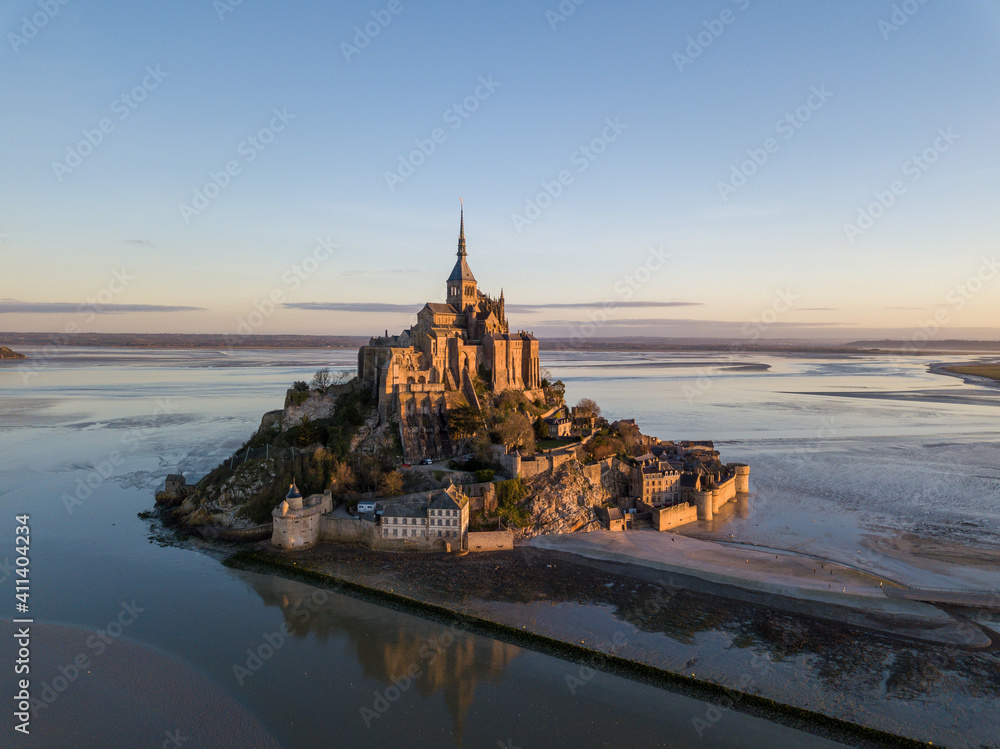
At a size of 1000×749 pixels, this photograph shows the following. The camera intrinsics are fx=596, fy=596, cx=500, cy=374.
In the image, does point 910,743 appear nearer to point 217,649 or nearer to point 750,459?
point 217,649

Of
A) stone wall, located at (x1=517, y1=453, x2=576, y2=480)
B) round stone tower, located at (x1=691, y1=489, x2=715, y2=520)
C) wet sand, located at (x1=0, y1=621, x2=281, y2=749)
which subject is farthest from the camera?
round stone tower, located at (x1=691, y1=489, x2=715, y2=520)

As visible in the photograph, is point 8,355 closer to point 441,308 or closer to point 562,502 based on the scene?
point 441,308

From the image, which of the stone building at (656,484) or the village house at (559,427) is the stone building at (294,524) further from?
the stone building at (656,484)

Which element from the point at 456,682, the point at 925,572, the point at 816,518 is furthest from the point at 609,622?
the point at 816,518

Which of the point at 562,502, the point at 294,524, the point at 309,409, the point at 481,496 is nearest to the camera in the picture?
the point at 294,524

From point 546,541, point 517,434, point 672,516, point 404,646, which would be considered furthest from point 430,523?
point 672,516

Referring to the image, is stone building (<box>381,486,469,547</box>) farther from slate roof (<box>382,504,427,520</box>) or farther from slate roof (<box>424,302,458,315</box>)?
slate roof (<box>424,302,458,315</box>)

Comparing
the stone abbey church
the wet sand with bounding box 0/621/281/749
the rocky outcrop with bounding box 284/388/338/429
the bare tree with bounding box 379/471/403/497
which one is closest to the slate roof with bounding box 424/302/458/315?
the stone abbey church
